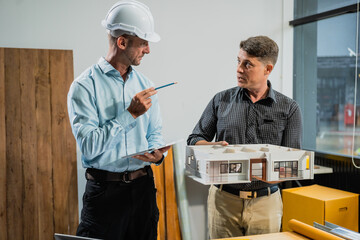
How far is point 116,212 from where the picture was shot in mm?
1726

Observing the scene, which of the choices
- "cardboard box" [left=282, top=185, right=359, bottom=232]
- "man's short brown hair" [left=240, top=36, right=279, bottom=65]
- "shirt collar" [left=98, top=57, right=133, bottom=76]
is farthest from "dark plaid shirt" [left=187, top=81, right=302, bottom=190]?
"cardboard box" [left=282, top=185, right=359, bottom=232]

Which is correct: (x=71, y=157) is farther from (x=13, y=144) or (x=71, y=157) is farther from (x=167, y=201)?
(x=167, y=201)

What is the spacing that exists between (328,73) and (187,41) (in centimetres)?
149

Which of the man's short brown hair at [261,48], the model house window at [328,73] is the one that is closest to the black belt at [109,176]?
the man's short brown hair at [261,48]

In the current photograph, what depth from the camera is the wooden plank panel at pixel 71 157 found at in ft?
9.46

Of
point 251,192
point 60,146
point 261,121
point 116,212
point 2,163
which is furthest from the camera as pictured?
point 60,146

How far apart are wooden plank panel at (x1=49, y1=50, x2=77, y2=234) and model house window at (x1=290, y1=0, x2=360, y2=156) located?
96.1 inches

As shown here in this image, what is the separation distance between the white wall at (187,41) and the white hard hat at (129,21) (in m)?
1.33

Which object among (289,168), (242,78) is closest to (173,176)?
(242,78)

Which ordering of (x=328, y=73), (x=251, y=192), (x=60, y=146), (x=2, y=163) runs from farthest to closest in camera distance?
(x=328, y=73), (x=60, y=146), (x=2, y=163), (x=251, y=192)

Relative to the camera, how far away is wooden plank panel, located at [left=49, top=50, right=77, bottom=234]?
2.85 m

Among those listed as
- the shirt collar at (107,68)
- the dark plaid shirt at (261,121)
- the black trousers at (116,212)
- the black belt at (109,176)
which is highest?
the shirt collar at (107,68)

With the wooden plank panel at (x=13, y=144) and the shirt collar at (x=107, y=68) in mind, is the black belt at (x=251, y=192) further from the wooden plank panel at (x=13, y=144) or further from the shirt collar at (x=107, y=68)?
the wooden plank panel at (x=13, y=144)

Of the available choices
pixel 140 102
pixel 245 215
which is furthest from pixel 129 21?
pixel 245 215
